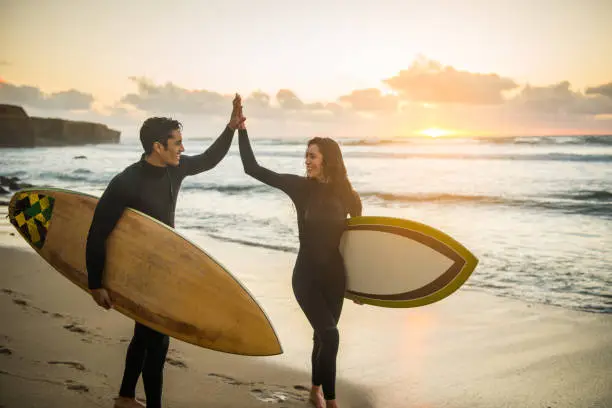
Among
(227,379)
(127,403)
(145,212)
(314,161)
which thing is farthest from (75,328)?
(314,161)

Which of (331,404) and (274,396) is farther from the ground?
(331,404)

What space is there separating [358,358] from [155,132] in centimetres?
229

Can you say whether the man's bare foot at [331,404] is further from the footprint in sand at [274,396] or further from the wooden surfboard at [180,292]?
the wooden surfboard at [180,292]

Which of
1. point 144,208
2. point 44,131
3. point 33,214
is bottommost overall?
point 33,214

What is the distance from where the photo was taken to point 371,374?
3.63 metres

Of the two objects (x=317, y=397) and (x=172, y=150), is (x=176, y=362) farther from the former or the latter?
(x=172, y=150)

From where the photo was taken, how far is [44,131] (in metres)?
49.5

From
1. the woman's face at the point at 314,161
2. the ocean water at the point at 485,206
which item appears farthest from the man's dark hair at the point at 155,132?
the ocean water at the point at 485,206

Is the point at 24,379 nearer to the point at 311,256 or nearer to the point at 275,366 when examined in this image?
the point at 275,366

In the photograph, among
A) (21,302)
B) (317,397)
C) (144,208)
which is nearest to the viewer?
(144,208)

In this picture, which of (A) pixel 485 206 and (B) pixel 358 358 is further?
(A) pixel 485 206

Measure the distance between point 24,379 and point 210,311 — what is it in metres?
1.32

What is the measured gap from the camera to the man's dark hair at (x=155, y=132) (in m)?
2.62

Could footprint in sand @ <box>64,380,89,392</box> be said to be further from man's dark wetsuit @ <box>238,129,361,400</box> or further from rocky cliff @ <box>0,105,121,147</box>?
rocky cliff @ <box>0,105,121,147</box>
